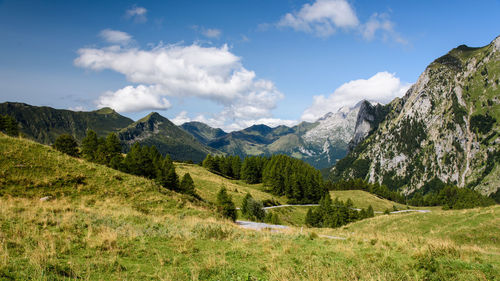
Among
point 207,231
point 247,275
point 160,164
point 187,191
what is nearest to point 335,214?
point 187,191

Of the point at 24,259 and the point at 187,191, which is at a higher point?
the point at 24,259

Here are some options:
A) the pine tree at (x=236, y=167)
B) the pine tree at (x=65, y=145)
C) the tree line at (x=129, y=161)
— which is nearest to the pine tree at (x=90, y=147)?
the tree line at (x=129, y=161)

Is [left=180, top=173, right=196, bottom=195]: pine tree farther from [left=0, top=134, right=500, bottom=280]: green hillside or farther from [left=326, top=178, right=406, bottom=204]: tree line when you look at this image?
[left=326, top=178, right=406, bottom=204]: tree line

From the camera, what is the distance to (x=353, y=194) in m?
113

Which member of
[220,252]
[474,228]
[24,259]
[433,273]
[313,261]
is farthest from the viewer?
[474,228]

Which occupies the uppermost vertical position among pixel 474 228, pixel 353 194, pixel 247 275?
pixel 247 275

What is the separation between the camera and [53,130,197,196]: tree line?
55281 millimetres

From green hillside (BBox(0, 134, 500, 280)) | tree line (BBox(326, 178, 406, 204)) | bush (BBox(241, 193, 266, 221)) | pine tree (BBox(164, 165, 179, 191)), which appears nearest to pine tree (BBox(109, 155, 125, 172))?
pine tree (BBox(164, 165, 179, 191))

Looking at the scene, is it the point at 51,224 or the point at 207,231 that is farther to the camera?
the point at 207,231

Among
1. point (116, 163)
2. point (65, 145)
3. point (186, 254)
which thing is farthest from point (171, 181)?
point (186, 254)

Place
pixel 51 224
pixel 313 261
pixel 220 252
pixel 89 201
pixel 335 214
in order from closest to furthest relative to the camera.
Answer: pixel 313 261, pixel 220 252, pixel 51 224, pixel 89 201, pixel 335 214

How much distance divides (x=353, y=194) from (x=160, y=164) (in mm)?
90539

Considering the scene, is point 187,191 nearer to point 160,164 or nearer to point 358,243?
point 160,164

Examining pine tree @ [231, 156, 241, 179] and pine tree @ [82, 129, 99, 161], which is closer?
pine tree @ [82, 129, 99, 161]
